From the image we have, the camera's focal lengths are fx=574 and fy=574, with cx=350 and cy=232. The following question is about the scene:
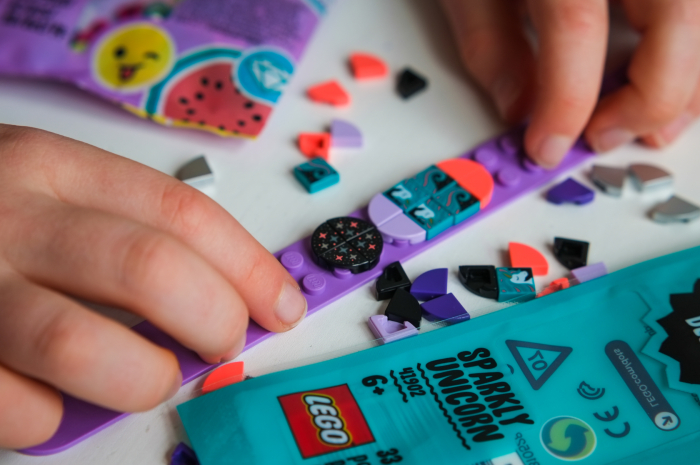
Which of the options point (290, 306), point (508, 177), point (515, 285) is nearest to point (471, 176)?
point (508, 177)

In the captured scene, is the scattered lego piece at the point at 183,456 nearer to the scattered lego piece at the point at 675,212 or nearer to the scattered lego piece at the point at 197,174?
the scattered lego piece at the point at 197,174

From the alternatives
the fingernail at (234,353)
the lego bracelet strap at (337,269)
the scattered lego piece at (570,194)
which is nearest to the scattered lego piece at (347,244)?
the lego bracelet strap at (337,269)

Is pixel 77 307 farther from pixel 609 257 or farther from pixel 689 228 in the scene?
pixel 689 228

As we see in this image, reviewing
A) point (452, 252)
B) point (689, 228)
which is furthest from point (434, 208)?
point (689, 228)

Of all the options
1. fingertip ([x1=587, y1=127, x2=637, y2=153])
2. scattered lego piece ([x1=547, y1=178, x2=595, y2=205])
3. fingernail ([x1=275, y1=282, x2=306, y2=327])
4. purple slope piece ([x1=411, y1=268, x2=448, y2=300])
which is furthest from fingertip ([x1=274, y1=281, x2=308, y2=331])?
fingertip ([x1=587, y1=127, x2=637, y2=153])

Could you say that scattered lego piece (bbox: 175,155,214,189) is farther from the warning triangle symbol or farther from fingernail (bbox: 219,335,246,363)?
the warning triangle symbol

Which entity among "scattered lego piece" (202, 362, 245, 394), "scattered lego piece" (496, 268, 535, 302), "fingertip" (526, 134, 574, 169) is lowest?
"scattered lego piece" (202, 362, 245, 394)

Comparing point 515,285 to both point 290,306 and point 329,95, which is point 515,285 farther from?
point 329,95
